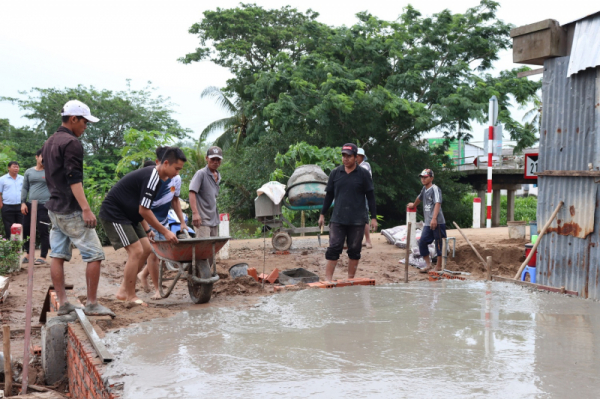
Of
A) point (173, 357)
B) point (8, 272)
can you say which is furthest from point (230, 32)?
point (173, 357)

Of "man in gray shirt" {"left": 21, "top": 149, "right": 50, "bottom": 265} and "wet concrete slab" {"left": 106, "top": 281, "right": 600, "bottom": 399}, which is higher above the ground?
"man in gray shirt" {"left": 21, "top": 149, "right": 50, "bottom": 265}

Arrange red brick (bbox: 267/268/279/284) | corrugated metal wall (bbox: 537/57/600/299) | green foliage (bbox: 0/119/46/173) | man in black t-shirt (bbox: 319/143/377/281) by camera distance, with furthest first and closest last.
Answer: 1. green foliage (bbox: 0/119/46/173)
2. red brick (bbox: 267/268/279/284)
3. man in black t-shirt (bbox: 319/143/377/281)
4. corrugated metal wall (bbox: 537/57/600/299)

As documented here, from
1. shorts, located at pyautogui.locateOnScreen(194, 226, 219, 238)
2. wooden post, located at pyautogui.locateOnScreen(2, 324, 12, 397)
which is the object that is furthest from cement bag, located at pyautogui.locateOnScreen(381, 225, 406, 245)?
wooden post, located at pyautogui.locateOnScreen(2, 324, 12, 397)

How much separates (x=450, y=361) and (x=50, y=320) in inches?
133

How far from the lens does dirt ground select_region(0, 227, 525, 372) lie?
5742mm

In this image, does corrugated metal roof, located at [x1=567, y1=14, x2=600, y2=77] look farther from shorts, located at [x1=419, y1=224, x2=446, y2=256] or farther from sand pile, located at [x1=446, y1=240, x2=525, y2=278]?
sand pile, located at [x1=446, y1=240, x2=525, y2=278]

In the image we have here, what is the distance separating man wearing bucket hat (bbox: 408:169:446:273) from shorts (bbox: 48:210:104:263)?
5517mm

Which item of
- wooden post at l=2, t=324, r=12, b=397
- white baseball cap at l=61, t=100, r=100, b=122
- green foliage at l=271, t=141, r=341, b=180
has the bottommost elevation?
wooden post at l=2, t=324, r=12, b=397

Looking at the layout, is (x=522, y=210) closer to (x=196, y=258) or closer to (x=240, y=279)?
(x=240, y=279)

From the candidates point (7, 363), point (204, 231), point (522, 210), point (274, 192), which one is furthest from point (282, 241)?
point (522, 210)

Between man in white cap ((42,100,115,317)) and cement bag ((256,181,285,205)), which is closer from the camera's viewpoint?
man in white cap ((42,100,115,317))

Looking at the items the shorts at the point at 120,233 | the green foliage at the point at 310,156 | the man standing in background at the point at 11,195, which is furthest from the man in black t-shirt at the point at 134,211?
the green foliage at the point at 310,156

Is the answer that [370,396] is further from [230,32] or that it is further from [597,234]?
[230,32]

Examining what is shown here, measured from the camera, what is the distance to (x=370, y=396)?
2.85 m
